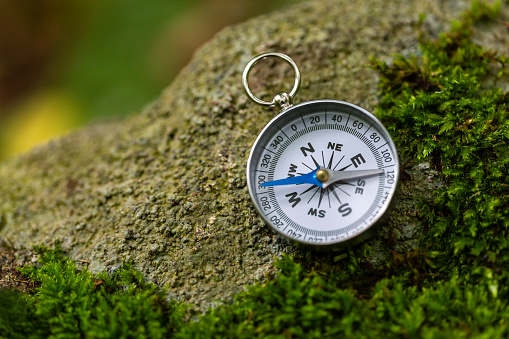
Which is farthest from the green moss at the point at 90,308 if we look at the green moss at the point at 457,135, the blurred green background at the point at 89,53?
the blurred green background at the point at 89,53

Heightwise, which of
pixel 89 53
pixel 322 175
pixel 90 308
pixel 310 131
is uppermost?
pixel 89 53

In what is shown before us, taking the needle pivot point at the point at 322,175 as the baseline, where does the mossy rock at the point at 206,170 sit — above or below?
above

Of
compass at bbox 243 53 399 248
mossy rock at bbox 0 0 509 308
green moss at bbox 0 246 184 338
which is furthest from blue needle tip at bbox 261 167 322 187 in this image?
green moss at bbox 0 246 184 338

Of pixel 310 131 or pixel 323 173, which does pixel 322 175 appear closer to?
pixel 323 173

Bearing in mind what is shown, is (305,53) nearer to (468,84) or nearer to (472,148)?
(468,84)

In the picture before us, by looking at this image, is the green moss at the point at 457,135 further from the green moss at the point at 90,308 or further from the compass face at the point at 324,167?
the green moss at the point at 90,308

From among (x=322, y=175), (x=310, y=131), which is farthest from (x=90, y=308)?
(x=310, y=131)

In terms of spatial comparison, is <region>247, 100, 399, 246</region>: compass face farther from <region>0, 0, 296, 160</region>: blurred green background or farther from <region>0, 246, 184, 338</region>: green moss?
<region>0, 0, 296, 160</region>: blurred green background
